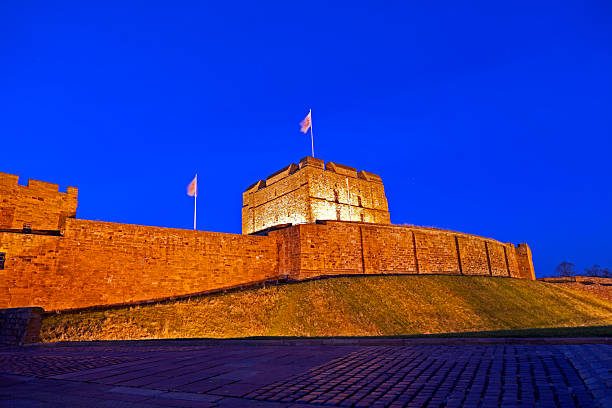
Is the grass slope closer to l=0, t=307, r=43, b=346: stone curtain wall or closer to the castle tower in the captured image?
l=0, t=307, r=43, b=346: stone curtain wall

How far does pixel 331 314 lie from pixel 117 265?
10.9 m

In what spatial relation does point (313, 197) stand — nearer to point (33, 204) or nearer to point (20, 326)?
point (33, 204)

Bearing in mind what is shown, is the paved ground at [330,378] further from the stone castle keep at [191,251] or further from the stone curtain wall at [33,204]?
the stone curtain wall at [33,204]

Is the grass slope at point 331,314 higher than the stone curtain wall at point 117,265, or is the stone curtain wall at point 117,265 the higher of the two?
the stone curtain wall at point 117,265

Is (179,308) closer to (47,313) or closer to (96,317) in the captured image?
(96,317)

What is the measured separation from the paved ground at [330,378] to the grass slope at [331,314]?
350 inches

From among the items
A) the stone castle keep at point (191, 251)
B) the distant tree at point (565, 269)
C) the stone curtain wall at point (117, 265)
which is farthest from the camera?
the distant tree at point (565, 269)

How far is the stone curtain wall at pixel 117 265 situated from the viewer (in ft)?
52.9

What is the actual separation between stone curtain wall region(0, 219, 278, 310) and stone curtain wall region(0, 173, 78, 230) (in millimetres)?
4248

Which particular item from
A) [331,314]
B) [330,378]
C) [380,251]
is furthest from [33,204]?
[330,378]

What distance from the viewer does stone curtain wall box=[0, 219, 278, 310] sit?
1611 centimetres

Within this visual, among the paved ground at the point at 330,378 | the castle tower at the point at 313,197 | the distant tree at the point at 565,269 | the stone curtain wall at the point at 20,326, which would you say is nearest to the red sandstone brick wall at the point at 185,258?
the stone curtain wall at the point at 20,326

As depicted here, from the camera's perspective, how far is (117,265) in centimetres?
1838

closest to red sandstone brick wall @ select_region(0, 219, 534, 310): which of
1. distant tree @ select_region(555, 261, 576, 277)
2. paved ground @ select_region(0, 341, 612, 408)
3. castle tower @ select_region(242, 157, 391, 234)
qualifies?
castle tower @ select_region(242, 157, 391, 234)
